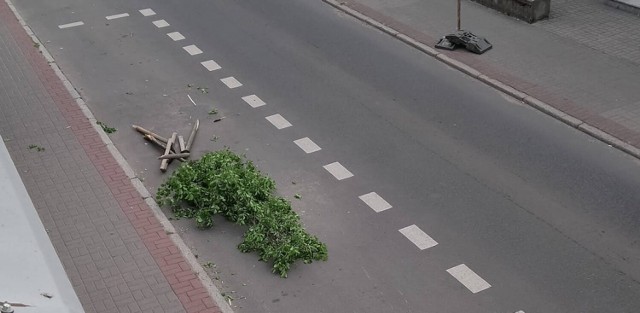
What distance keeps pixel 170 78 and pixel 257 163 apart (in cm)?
419

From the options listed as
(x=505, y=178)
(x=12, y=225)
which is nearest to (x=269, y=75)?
(x=505, y=178)

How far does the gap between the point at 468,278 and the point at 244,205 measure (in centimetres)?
326

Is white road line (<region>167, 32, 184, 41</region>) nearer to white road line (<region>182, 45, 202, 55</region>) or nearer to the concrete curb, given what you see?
white road line (<region>182, 45, 202, 55</region>)

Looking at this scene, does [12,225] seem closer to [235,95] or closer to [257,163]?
[257,163]

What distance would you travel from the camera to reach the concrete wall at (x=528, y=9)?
18.7 meters

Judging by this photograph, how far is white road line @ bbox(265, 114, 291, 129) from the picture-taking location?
14756mm

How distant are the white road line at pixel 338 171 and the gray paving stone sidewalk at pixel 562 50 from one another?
13.9 ft

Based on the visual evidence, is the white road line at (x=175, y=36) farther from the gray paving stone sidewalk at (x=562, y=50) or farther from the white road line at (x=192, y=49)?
the gray paving stone sidewalk at (x=562, y=50)

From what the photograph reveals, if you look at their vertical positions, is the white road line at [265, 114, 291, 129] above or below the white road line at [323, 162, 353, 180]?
below

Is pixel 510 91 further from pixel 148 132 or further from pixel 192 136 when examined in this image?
pixel 148 132

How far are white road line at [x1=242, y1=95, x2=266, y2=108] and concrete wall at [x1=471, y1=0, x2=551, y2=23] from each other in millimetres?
6702

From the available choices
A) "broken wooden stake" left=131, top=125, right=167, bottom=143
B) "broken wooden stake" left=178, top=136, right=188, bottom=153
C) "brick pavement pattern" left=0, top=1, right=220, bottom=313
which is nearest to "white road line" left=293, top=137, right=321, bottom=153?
"broken wooden stake" left=178, top=136, right=188, bottom=153

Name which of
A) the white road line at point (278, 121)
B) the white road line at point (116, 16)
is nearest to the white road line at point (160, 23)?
the white road line at point (116, 16)

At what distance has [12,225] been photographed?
26.9 feet
